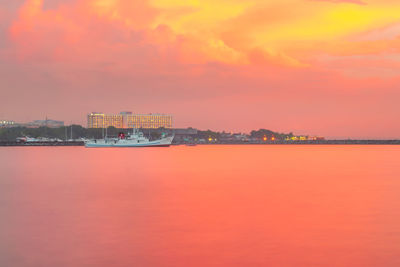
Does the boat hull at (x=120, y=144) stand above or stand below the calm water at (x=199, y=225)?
above

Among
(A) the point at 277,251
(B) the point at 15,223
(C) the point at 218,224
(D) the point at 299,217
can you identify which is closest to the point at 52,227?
(B) the point at 15,223

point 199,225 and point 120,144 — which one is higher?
point 120,144

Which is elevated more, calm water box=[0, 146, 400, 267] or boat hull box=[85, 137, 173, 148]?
boat hull box=[85, 137, 173, 148]

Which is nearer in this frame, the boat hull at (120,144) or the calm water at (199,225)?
the calm water at (199,225)

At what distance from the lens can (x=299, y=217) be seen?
2330cm

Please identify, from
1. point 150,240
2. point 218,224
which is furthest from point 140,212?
point 150,240

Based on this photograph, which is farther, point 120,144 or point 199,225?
point 120,144

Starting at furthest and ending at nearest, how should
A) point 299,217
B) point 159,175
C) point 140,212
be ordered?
point 159,175 < point 140,212 < point 299,217

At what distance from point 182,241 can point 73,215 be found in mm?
8056

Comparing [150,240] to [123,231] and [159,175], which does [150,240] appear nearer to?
[123,231]

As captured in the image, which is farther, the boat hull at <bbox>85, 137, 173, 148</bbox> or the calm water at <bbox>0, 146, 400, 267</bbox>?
the boat hull at <bbox>85, 137, 173, 148</bbox>

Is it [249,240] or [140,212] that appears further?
[140,212]

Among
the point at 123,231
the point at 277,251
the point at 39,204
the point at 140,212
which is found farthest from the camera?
the point at 39,204

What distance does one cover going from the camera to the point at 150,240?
17859 mm
